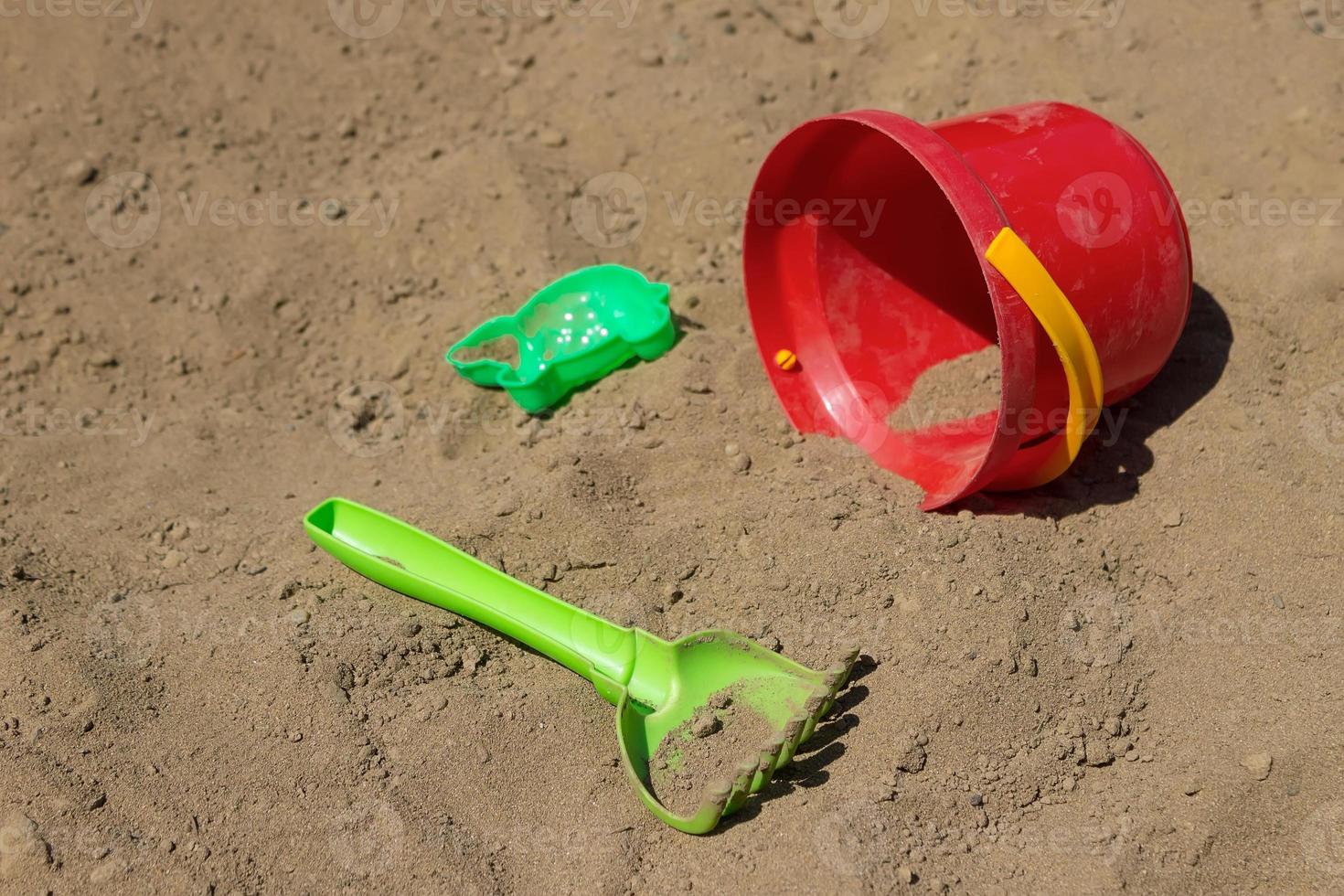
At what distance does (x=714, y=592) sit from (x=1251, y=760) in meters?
0.93

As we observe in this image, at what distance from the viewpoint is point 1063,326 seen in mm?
1989

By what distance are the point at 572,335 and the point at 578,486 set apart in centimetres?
54

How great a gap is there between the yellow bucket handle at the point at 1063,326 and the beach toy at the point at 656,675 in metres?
0.62

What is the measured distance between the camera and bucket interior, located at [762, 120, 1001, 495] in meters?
2.55

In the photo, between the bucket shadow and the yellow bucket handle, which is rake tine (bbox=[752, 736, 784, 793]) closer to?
the bucket shadow

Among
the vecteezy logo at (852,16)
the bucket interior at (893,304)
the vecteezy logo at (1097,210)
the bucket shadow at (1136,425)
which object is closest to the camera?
the vecteezy logo at (1097,210)

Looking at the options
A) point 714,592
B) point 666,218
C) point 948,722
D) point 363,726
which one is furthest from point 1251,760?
point 666,218

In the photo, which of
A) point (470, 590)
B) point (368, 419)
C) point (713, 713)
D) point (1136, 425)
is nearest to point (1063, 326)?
point (1136, 425)

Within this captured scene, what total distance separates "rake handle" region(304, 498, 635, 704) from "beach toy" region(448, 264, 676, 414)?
54cm

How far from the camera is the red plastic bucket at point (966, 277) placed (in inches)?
79.4
